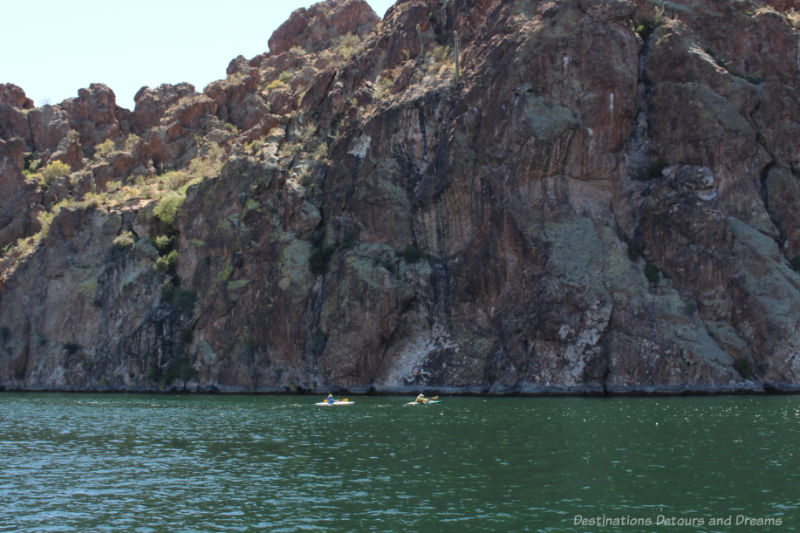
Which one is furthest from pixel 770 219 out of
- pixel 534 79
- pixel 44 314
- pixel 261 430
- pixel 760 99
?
pixel 44 314

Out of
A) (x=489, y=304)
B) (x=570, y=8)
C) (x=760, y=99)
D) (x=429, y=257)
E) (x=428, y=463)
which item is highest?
(x=570, y=8)

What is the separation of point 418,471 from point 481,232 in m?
37.5

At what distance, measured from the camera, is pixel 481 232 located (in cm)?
5988

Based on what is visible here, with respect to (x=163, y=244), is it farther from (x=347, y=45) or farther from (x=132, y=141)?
(x=347, y=45)

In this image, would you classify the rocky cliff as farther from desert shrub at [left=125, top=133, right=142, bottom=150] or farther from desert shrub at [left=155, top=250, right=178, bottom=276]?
desert shrub at [left=125, top=133, right=142, bottom=150]

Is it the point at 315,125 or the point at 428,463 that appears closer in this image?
the point at 428,463

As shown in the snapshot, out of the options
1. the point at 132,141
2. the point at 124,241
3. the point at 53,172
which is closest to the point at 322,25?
the point at 132,141

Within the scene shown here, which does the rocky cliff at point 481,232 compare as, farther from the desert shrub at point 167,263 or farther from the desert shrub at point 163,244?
the desert shrub at point 167,263

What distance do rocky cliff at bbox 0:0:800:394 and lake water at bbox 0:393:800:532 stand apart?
12.5 metres

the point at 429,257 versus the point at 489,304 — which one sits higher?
the point at 429,257

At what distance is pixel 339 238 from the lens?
66125mm

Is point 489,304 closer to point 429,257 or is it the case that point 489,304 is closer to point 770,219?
point 429,257

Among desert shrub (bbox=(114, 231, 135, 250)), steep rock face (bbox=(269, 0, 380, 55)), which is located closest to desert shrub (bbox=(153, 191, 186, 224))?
desert shrub (bbox=(114, 231, 135, 250))

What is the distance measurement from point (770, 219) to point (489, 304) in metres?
21.5
